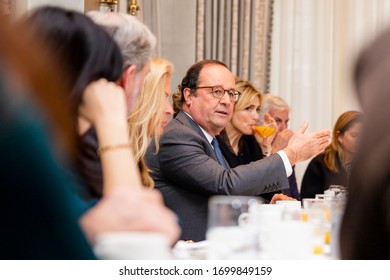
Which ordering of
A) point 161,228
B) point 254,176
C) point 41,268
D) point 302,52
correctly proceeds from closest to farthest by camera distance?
point 41,268 < point 161,228 < point 254,176 < point 302,52

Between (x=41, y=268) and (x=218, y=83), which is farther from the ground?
(x=41, y=268)

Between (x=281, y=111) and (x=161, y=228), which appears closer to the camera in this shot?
(x=161, y=228)

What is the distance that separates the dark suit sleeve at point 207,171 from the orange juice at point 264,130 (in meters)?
1.62

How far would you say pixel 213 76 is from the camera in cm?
408

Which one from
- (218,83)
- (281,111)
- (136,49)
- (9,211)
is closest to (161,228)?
(9,211)

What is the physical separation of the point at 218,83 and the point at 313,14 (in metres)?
3.04

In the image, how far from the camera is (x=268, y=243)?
1894 mm

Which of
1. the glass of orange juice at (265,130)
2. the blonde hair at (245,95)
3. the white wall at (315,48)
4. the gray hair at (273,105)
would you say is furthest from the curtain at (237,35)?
the blonde hair at (245,95)

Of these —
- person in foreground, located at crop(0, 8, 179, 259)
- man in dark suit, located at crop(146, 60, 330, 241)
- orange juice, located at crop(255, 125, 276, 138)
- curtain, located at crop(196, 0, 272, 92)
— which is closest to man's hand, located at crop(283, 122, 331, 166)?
man in dark suit, located at crop(146, 60, 330, 241)

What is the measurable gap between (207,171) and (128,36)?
1.21 meters

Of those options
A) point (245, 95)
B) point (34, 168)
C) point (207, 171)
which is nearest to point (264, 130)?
point (245, 95)

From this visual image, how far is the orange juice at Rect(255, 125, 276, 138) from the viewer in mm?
→ 5246

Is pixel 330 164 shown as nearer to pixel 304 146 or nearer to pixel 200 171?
pixel 304 146

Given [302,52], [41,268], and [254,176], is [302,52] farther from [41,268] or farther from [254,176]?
[41,268]
